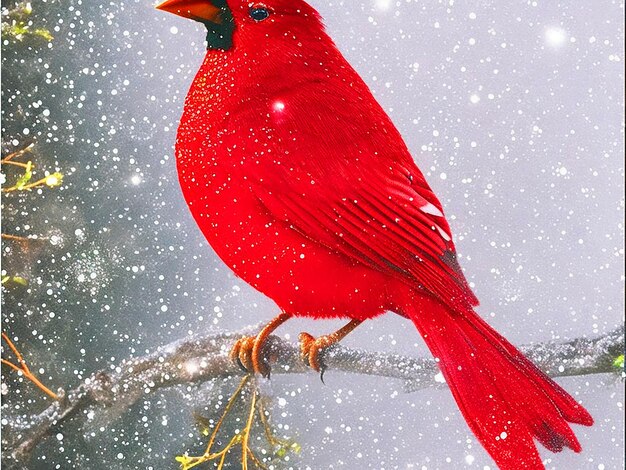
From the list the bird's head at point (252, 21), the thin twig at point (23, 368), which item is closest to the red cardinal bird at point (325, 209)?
the bird's head at point (252, 21)

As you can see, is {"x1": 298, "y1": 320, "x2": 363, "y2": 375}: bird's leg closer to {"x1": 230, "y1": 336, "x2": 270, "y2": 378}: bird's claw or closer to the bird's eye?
{"x1": 230, "y1": 336, "x2": 270, "y2": 378}: bird's claw

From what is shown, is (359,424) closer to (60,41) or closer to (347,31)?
(347,31)

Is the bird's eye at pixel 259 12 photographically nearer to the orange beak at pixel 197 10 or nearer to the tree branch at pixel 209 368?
the orange beak at pixel 197 10

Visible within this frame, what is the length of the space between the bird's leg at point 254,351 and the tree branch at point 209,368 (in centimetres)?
1

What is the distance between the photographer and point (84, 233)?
1233 millimetres

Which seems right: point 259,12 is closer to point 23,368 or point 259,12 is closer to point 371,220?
point 371,220

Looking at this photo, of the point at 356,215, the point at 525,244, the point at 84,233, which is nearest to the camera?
the point at 356,215

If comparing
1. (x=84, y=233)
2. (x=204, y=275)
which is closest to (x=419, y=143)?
(x=204, y=275)

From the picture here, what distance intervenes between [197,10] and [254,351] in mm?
538

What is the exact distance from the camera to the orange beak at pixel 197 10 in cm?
109

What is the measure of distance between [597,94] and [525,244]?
0.26 meters

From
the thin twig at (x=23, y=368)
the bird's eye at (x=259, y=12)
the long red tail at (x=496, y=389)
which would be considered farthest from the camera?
the thin twig at (x=23, y=368)

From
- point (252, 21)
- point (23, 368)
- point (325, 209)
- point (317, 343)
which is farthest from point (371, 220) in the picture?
point (23, 368)

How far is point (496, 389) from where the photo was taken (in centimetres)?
96
